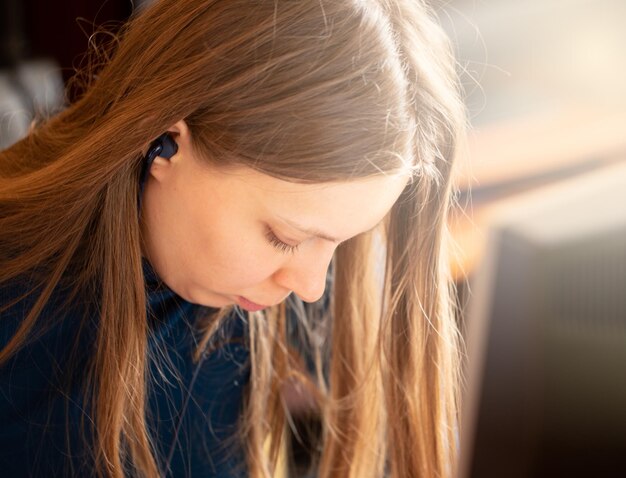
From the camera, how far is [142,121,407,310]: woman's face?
2.54 ft

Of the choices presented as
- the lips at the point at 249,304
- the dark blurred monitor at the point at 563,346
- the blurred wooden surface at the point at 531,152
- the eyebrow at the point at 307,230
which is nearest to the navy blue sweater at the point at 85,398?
the lips at the point at 249,304

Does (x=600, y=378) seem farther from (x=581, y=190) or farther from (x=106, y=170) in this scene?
(x=106, y=170)

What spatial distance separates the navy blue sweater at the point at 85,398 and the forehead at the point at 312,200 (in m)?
0.20

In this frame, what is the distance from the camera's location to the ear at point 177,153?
2.63ft

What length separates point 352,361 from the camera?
3.49 feet

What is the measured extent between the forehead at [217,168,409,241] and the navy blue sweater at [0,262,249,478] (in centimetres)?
20

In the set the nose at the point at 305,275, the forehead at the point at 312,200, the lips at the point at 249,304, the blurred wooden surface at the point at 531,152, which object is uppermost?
the blurred wooden surface at the point at 531,152

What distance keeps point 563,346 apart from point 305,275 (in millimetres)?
413

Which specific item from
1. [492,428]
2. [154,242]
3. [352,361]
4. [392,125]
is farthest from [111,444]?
[492,428]

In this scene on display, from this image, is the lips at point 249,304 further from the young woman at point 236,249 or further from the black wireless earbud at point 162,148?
the black wireless earbud at point 162,148

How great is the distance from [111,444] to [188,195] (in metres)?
0.27

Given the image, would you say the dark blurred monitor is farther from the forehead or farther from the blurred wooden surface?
the blurred wooden surface

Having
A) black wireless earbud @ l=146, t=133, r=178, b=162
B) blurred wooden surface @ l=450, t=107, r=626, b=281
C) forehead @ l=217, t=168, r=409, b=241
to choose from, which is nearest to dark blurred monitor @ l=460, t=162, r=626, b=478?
forehead @ l=217, t=168, r=409, b=241

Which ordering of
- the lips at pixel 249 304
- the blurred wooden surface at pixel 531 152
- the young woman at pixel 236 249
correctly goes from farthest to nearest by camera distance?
the blurred wooden surface at pixel 531 152 → the lips at pixel 249 304 → the young woman at pixel 236 249
